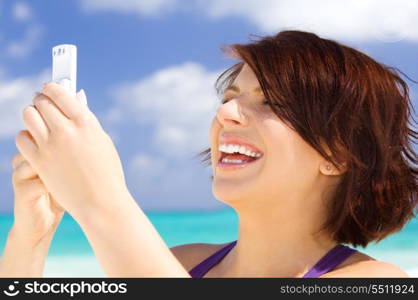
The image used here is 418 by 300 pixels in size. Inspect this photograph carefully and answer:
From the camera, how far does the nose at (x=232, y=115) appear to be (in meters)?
1.93

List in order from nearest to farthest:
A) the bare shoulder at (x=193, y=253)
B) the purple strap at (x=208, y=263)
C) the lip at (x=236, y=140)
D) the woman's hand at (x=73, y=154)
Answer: the woman's hand at (x=73, y=154) → the lip at (x=236, y=140) → the purple strap at (x=208, y=263) → the bare shoulder at (x=193, y=253)

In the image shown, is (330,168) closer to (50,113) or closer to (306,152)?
(306,152)

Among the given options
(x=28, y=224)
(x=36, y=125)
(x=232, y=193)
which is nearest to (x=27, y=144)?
(x=36, y=125)

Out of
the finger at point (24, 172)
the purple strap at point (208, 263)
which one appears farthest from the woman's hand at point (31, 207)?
the purple strap at point (208, 263)

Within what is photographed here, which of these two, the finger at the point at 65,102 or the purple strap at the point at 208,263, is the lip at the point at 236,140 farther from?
the finger at the point at 65,102

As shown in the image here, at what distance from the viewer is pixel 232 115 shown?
193 cm

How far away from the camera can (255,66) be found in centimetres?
198

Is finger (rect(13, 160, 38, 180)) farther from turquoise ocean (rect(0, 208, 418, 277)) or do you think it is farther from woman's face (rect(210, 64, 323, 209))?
turquoise ocean (rect(0, 208, 418, 277))

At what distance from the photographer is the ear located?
1.99 meters

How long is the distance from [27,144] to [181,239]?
12172mm

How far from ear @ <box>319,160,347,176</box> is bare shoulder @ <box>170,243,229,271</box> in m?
0.58

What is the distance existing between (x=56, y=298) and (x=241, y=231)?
66cm

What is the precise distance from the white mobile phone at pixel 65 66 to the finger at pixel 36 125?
0.57 feet

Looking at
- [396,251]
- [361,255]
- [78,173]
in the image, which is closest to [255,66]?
[361,255]
